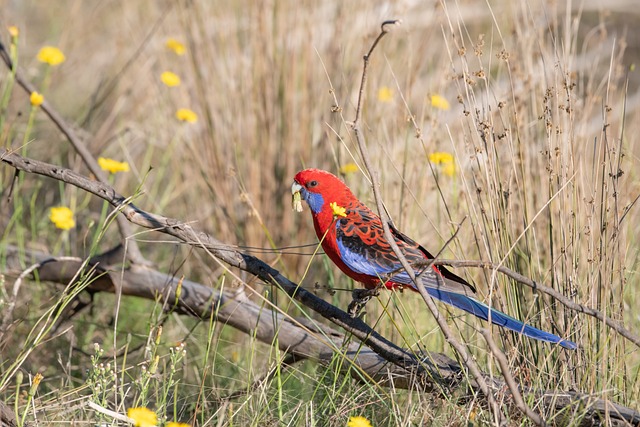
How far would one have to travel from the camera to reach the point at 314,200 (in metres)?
2.36

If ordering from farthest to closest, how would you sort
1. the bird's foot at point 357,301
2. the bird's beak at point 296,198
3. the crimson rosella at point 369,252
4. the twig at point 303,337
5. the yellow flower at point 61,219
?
the yellow flower at point 61,219 < the bird's beak at point 296,198 < the bird's foot at point 357,301 < the crimson rosella at point 369,252 < the twig at point 303,337

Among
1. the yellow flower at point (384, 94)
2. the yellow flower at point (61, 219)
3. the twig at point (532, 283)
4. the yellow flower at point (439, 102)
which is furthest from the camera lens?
the yellow flower at point (384, 94)

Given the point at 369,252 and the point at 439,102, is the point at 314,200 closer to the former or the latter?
the point at 369,252

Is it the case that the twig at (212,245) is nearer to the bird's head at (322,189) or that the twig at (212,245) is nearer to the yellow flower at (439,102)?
the bird's head at (322,189)

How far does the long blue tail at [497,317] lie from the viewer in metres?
1.87

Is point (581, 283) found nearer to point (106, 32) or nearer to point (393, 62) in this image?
point (393, 62)

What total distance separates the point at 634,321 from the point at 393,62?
1.57 metres

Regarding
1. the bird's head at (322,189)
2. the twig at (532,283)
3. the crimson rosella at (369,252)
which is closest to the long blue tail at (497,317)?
the crimson rosella at (369,252)

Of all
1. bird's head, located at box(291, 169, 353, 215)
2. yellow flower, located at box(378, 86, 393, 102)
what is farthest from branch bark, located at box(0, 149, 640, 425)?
yellow flower, located at box(378, 86, 393, 102)

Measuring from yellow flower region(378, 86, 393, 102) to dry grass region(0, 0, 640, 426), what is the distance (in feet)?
0.12

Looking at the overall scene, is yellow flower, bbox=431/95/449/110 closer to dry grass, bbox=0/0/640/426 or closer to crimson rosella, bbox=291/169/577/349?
dry grass, bbox=0/0/640/426

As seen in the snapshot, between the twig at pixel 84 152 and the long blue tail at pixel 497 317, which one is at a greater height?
the twig at pixel 84 152

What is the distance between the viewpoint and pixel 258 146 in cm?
334

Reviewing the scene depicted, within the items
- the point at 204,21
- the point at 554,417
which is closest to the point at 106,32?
the point at 204,21
